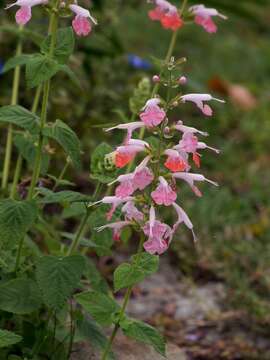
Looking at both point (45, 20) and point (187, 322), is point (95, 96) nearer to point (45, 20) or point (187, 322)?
point (45, 20)

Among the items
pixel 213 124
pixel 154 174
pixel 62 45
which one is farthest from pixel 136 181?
pixel 213 124

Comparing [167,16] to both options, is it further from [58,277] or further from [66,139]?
[58,277]

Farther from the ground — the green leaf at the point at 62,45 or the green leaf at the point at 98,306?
the green leaf at the point at 62,45

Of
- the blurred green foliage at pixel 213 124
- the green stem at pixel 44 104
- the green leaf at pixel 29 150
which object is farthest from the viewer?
the blurred green foliage at pixel 213 124

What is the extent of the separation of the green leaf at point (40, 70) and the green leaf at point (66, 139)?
108 millimetres

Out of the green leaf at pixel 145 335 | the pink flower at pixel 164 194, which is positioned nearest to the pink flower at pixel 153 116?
the pink flower at pixel 164 194

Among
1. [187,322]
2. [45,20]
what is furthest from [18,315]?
[45,20]

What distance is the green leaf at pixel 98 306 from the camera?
178 centimetres

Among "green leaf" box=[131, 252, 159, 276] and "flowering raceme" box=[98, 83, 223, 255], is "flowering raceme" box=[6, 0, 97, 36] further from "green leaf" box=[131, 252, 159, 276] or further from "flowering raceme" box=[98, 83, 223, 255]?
"green leaf" box=[131, 252, 159, 276]

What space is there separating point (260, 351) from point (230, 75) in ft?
9.04

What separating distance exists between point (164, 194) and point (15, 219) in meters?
0.34

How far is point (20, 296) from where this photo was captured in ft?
6.07

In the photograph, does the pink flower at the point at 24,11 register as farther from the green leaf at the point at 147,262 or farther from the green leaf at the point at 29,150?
the green leaf at the point at 147,262

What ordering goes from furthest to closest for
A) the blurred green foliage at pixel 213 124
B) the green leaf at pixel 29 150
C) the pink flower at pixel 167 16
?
the blurred green foliage at pixel 213 124 → the pink flower at pixel 167 16 → the green leaf at pixel 29 150
